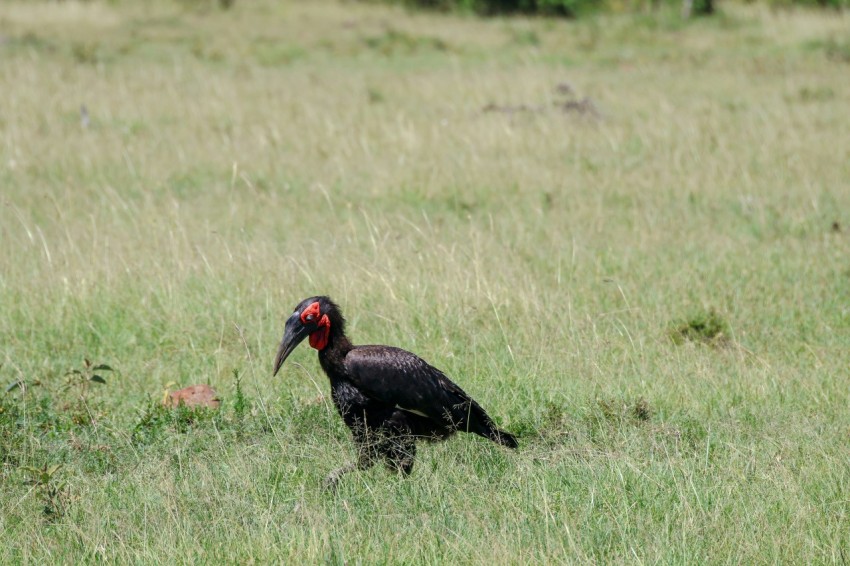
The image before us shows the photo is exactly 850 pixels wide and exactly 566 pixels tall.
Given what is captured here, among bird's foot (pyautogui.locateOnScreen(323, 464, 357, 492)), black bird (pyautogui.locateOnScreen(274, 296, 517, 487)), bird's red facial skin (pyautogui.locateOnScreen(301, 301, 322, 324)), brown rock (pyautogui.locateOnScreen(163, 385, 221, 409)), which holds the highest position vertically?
bird's red facial skin (pyautogui.locateOnScreen(301, 301, 322, 324))

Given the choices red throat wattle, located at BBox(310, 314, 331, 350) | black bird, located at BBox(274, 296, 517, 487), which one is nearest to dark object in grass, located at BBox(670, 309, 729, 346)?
black bird, located at BBox(274, 296, 517, 487)

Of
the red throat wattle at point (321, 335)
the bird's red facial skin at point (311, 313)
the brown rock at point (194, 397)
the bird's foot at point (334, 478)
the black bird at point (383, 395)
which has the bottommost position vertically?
the brown rock at point (194, 397)

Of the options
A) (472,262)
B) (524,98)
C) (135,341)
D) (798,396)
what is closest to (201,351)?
(135,341)

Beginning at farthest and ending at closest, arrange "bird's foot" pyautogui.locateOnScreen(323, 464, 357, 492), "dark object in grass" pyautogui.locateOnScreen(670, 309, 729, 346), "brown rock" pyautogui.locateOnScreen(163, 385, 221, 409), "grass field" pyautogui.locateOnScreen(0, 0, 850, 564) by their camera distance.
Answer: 1. "dark object in grass" pyautogui.locateOnScreen(670, 309, 729, 346)
2. "brown rock" pyautogui.locateOnScreen(163, 385, 221, 409)
3. "bird's foot" pyautogui.locateOnScreen(323, 464, 357, 492)
4. "grass field" pyautogui.locateOnScreen(0, 0, 850, 564)

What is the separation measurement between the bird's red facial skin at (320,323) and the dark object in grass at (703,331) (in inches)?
102

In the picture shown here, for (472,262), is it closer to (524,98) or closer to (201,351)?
(201,351)

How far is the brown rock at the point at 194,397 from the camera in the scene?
5.62 meters

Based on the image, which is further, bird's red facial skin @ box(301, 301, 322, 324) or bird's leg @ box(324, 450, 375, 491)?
bird's red facial skin @ box(301, 301, 322, 324)

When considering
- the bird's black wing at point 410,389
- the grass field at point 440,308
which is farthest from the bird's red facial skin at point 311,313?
the grass field at point 440,308

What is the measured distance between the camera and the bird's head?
494 centimetres

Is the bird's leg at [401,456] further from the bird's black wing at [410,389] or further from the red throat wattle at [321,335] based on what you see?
the red throat wattle at [321,335]

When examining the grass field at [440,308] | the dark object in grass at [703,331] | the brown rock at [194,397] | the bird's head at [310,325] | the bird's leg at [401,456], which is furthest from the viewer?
the dark object in grass at [703,331]

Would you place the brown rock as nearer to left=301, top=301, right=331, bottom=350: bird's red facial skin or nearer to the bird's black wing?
left=301, top=301, right=331, bottom=350: bird's red facial skin

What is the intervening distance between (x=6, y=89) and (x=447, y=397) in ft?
36.6
